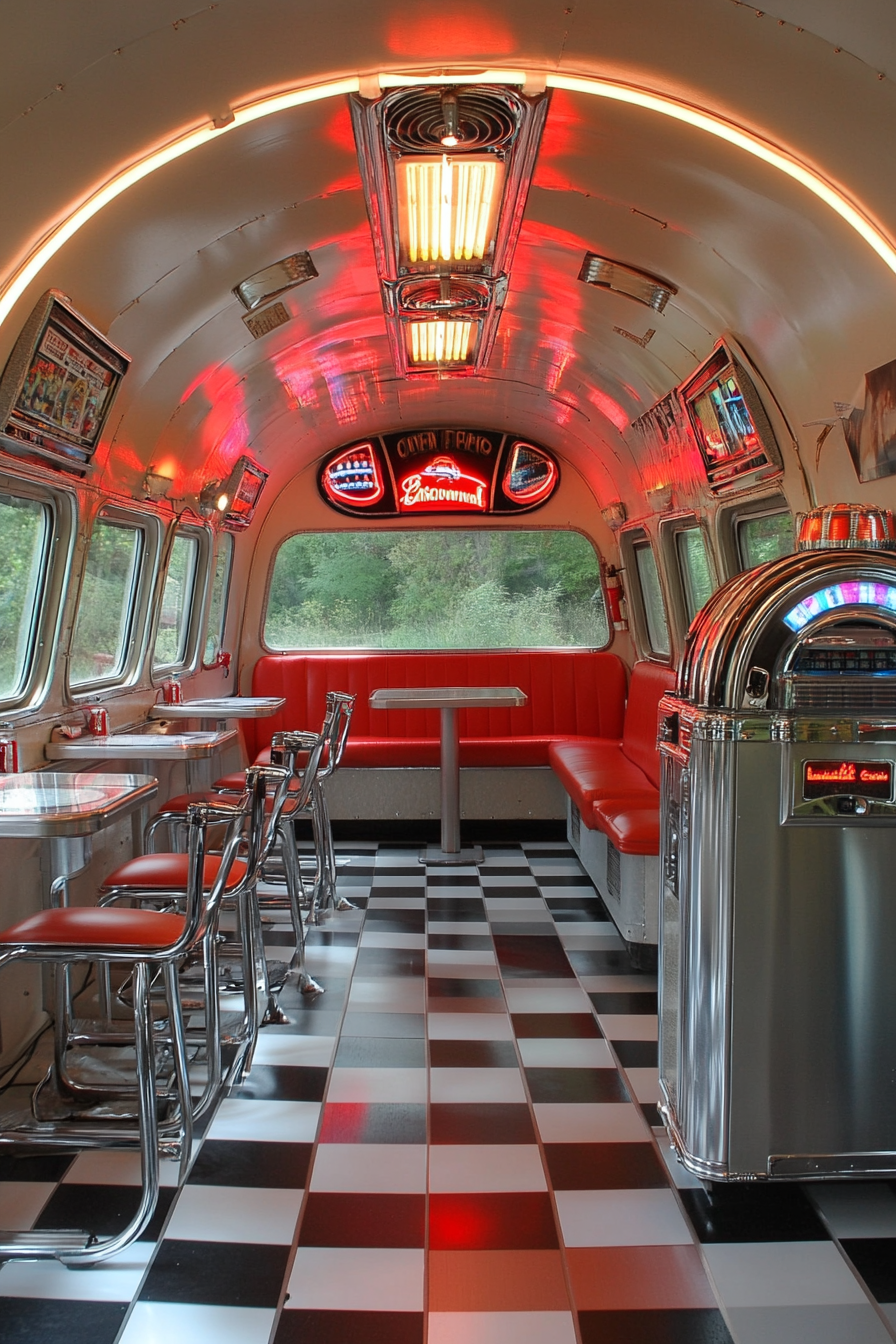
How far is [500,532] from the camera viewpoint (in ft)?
26.9

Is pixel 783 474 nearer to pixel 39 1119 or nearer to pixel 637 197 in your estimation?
pixel 637 197

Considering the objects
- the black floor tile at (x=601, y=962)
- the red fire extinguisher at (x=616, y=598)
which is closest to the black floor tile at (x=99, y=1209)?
the black floor tile at (x=601, y=962)

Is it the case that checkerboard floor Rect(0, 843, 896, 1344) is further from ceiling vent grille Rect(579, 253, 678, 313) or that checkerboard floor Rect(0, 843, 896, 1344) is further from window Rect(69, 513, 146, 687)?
ceiling vent grille Rect(579, 253, 678, 313)

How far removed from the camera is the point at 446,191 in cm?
359

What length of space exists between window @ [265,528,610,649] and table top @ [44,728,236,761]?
3470 mm

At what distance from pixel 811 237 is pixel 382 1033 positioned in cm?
310

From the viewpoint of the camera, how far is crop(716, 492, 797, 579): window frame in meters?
4.91

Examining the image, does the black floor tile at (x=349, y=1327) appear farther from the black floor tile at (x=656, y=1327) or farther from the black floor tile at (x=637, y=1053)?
the black floor tile at (x=637, y=1053)

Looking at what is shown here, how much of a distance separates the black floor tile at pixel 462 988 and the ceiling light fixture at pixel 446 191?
9.88 feet

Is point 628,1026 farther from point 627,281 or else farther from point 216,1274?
point 627,281

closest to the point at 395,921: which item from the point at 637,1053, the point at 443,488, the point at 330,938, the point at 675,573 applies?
the point at 330,938

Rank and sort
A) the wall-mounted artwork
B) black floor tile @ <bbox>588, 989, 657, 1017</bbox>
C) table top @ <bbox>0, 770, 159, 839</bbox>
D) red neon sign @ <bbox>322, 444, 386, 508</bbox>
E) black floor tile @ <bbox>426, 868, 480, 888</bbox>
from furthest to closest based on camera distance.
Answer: red neon sign @ <bbox>322, 444, 386, 508</bbox>, black floor tile @ <bbox>426, 868, 480, 888</bbox>, black floor tile @ <bbox>588, 989, 657, 1017</bbox>, the wall-mounted artwork, table top @ <bbox>0, 770, 159, 839</bbox>

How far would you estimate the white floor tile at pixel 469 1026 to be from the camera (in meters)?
3.80

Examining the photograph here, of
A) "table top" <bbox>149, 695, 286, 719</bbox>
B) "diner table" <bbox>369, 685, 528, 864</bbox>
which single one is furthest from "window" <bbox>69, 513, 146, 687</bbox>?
"diner table" <bbox>369, 685, 528, 864</bbox>
